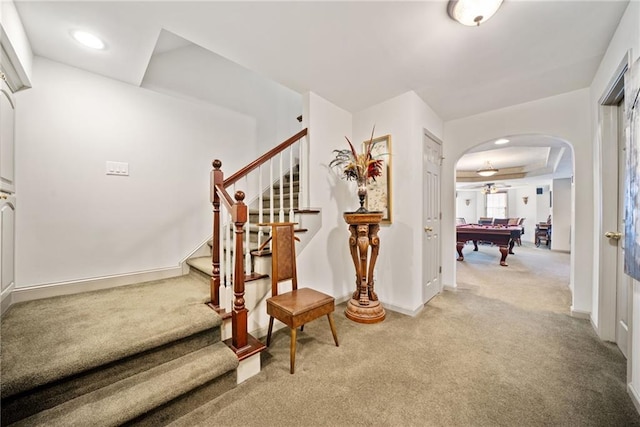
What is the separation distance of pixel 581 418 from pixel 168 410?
2.28 meters

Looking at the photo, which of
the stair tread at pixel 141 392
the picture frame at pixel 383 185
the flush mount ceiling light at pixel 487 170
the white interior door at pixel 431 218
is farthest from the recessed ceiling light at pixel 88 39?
the flush mount ceiling light at pixel 487 170

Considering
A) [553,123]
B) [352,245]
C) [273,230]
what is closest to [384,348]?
[352,245]

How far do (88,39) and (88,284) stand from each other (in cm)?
212

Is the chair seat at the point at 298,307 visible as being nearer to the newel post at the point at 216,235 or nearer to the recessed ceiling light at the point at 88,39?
the newel post at the point at 216,235

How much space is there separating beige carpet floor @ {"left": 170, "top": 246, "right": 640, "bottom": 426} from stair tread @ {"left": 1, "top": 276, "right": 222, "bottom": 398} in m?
0.53

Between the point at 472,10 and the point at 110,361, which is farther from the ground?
the point at 472,10

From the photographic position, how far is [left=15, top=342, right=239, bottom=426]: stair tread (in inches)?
43.5

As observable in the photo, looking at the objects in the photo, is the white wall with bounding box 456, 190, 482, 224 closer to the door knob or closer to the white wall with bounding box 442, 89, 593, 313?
the white wall with bounding box 442, 89, 593, 313

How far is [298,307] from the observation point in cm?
177

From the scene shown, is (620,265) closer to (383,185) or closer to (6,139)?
(383,185)

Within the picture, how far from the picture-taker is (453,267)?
3.52 meters

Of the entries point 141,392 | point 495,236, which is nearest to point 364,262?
point 141,392

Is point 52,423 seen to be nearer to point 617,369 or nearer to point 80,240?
point 80,240

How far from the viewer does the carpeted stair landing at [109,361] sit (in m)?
1.13
